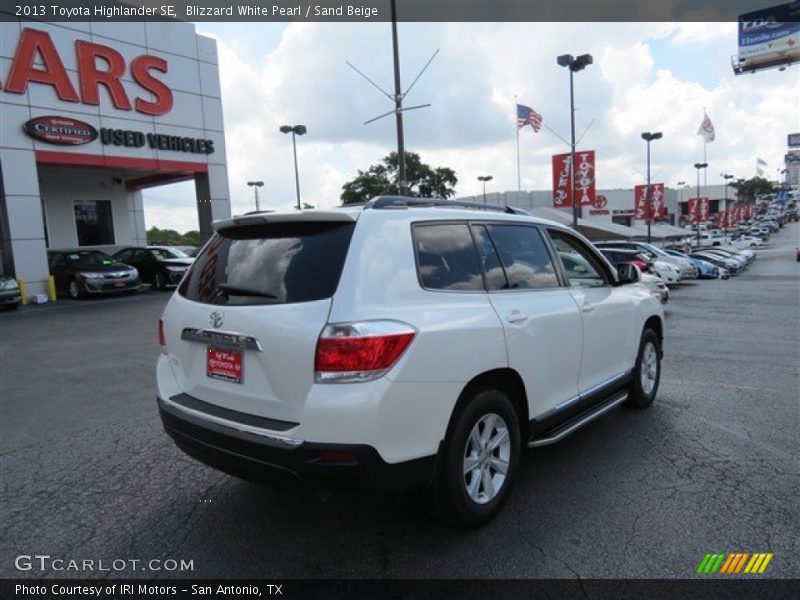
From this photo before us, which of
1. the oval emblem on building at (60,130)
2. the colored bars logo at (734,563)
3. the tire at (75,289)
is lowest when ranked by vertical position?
the colored bars logo at (734,563)

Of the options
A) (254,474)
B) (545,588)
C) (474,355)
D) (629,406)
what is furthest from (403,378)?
(629,406)

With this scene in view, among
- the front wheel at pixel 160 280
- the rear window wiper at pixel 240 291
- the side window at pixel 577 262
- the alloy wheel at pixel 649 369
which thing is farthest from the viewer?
the front wheel at pixel 160 280

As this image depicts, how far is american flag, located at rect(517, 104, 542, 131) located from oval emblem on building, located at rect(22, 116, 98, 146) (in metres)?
20.6

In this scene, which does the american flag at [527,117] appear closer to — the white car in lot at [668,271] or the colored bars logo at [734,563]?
the white car in lot at [668,271]

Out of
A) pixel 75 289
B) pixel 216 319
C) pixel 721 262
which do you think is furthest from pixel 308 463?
pixel 721 262

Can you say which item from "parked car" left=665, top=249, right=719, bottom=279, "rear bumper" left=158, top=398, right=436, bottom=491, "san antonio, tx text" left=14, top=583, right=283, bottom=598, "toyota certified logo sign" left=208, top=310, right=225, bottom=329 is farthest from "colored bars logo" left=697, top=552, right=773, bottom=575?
"parked car" left=665, top=249, right=719, bottom=279

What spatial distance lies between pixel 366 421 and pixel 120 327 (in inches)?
440

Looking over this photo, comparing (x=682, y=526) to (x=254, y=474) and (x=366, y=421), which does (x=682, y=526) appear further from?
(x=254, y=474)

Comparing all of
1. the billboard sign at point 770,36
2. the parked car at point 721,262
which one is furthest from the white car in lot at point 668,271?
the billboard sign at point 770,36

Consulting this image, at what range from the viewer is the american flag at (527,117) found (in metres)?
30.2

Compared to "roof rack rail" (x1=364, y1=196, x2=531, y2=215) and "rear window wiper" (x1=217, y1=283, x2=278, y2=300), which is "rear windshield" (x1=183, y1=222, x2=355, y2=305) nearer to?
"rear window wiper" (x1=217, y1=283, x2=278, y2=300)

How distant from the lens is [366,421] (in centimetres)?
266

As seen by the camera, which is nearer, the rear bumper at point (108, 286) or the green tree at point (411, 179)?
the rear bumper at point (108, 286)

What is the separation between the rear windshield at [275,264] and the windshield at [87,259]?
17949 mm
